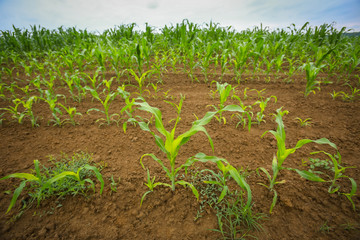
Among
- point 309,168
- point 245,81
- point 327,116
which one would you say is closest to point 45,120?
point 309,168

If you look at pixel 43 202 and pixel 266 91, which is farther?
pixel 266 91

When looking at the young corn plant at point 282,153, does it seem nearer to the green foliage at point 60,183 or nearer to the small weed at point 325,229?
the small weed at point 325,229

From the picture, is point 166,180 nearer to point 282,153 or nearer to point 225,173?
point 225,173

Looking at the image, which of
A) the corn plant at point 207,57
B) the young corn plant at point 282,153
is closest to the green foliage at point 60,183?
the young corn plant at point 282,153

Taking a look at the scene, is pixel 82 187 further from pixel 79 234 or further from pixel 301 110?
pixel 301 110

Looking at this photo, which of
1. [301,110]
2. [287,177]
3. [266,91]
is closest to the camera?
[287,177]

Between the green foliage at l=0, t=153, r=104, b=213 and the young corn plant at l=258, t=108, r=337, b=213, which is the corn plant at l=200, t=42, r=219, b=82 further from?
the green foliage at l=0, t=153, r=104, b=213

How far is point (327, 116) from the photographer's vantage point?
217 cm

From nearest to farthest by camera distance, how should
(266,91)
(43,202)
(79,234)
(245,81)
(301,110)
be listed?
(79,234), (43,202), (301,110), (266,91), (245,81)

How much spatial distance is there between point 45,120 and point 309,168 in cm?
310

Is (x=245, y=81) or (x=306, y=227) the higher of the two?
(x=245, y=81)

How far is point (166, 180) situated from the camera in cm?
137

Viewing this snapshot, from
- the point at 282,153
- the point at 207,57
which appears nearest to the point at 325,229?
the point at 282,153

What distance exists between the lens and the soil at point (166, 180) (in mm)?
1046
